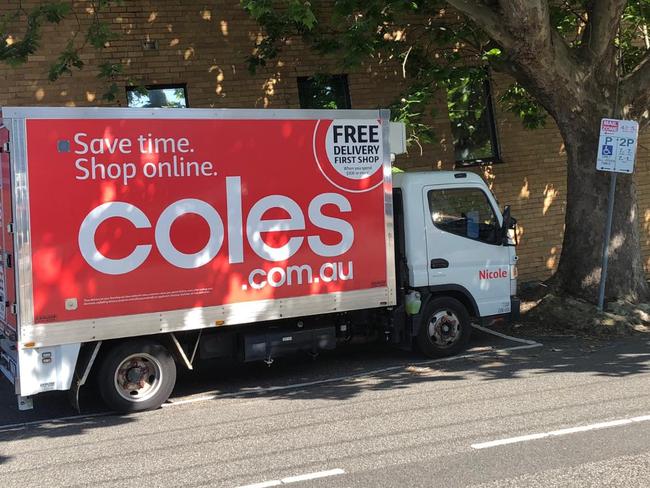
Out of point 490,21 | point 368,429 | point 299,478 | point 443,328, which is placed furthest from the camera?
point 490,21

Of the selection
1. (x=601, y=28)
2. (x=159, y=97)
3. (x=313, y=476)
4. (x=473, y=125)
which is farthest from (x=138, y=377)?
(x=473, y=125)

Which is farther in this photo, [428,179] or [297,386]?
[428,179]

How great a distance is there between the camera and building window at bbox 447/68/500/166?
13414mm

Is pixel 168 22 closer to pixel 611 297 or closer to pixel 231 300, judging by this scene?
pixel 231 300

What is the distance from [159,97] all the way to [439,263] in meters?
5.77

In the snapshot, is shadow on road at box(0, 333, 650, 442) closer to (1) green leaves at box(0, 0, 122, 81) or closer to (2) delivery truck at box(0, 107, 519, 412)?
(2) delivery truck at box(0, 107, 519, 412)

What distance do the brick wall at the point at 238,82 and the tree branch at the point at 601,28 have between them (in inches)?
139

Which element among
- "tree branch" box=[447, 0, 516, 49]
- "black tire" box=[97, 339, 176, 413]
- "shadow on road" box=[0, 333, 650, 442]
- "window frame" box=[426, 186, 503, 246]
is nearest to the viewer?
"black tire" box=[97, 339, 176, 413]

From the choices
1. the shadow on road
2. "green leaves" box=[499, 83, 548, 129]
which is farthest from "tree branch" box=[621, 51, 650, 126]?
the shadow on road

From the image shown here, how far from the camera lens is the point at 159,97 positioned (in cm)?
1167

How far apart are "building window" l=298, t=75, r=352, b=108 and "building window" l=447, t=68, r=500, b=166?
6.58ft

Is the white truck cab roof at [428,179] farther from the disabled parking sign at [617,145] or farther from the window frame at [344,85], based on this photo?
the window frame at [344,85]

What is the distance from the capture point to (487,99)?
44.9 feet

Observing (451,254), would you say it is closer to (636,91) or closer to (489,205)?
(489,205)
